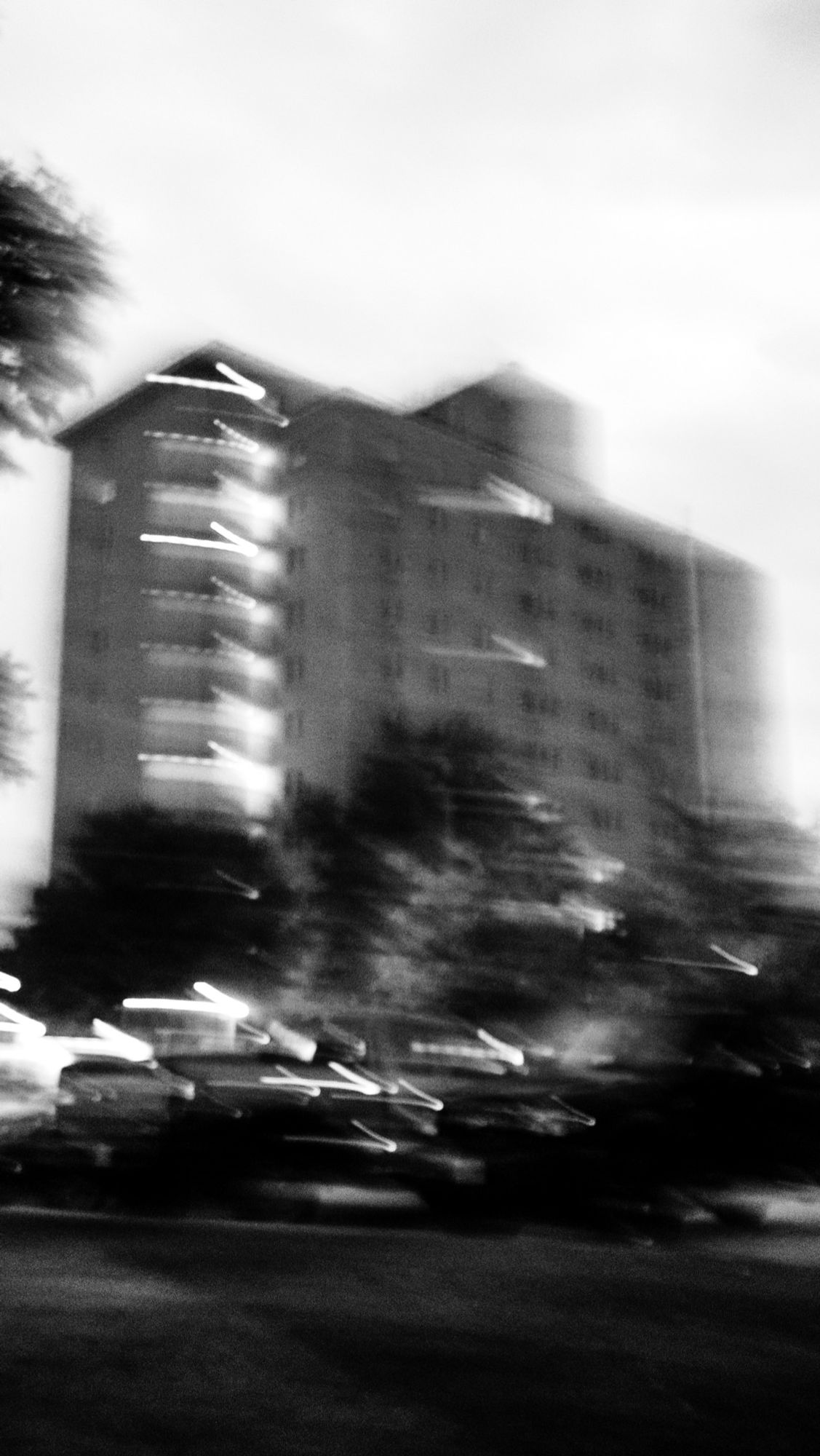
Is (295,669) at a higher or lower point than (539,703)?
higher

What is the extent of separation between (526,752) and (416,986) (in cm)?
2976

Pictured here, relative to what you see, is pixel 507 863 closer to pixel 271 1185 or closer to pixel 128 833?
pixel 128 833

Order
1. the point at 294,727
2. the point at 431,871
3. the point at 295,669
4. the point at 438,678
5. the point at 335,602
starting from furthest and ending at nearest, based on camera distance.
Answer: the point at 438,678 → the point at 335,602 → the point at 295,669 → the point at 294,727 → the point at 431,871

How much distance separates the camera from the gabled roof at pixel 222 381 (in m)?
79.5

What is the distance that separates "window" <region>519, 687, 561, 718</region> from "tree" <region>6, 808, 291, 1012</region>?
25624mm

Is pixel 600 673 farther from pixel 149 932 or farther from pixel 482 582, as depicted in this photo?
pixel 149 932

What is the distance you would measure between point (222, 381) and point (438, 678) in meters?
16.4

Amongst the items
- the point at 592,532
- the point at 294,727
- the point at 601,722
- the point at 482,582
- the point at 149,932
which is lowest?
the point at 149,932

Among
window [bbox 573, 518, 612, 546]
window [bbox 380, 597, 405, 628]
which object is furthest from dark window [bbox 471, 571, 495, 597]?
window [bbox 573, 518, 612, 546]

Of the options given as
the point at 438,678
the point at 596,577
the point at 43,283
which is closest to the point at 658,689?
the point at 596,577

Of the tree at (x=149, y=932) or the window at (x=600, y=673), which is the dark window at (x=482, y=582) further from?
the tree at (x=149, y=932)

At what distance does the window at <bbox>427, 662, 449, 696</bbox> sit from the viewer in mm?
79188

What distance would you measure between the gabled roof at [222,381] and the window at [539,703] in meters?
16.2

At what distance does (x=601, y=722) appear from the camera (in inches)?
3354
